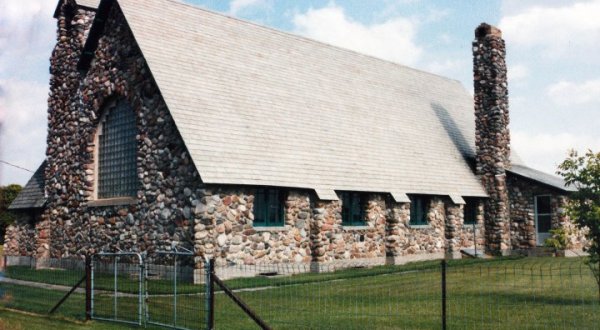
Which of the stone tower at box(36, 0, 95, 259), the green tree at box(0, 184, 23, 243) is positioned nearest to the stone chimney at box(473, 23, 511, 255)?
the stone tower at box(36, 0, 95, 259)

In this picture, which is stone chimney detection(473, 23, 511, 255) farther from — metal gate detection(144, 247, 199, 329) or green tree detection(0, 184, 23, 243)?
green tree detection(0, 184, 23, 243)

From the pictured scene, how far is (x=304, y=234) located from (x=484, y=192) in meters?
12.6

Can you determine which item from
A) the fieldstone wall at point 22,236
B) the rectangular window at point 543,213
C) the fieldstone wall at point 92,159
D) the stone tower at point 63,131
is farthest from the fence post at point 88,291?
the rectangular window at point 543,213

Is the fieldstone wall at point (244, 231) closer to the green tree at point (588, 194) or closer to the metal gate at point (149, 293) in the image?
the metal gate at point (149, 293)

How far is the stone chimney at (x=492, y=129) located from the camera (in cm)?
3275

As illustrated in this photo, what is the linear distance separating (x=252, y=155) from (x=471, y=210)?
14.3 m

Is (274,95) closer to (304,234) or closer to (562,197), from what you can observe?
(304,234)

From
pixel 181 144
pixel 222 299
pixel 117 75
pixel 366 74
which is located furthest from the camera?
pixel 366 74

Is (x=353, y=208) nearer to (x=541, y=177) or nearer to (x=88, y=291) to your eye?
(x=541, y=177)

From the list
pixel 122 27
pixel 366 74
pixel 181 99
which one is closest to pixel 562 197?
pixel 366 74

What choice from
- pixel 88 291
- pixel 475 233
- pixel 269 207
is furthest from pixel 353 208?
pixel 88 291

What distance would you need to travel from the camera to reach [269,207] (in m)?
23.1

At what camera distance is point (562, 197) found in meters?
31.2

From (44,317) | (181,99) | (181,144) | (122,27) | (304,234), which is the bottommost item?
(44,317)
